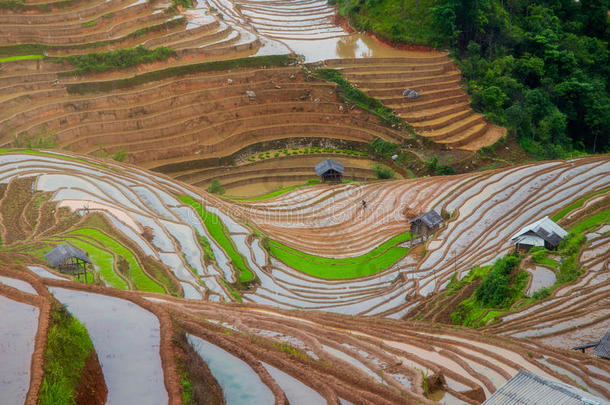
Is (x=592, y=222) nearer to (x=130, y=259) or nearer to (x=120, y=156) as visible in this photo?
(x=130, y=259)

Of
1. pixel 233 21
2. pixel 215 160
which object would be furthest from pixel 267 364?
pixel 233 21

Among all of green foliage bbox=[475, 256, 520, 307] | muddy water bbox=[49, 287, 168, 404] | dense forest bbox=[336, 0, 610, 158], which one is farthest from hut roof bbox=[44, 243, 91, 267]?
dense forest bbox=[336, 0, 610, 158]

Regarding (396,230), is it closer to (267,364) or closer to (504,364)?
(504,364)

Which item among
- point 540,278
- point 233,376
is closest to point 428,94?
point 540,278

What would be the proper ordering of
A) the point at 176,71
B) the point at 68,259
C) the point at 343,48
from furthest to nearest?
1. the point at 343,48
2. the point at 176,71
3. the point at 68,259

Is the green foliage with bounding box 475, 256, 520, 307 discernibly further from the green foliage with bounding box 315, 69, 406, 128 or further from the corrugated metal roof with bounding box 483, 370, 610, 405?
the green foliage with bounding box 315, 69, 406, 128
